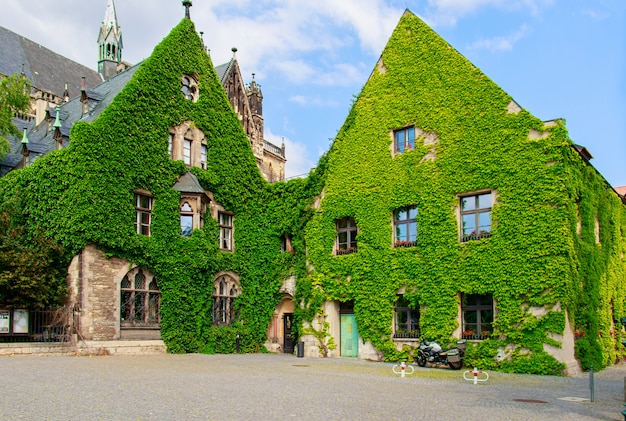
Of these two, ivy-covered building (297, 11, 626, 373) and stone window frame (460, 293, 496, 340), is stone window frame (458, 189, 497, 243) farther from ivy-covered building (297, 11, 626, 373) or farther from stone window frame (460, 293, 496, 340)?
stone window frame (460, 293, 496, 340)

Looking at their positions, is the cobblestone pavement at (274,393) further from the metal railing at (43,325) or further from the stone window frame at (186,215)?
the stone window frame at (186,215)

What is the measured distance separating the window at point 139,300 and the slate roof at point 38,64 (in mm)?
31776

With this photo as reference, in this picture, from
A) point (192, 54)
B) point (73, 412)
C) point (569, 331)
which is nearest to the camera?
point (73, 412)

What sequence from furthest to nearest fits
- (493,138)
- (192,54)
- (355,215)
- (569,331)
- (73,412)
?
(192,54), (355,215), (493,138), (569,331), (73,412)

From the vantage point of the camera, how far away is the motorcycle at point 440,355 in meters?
21.2

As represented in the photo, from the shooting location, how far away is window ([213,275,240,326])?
28547 millimetres

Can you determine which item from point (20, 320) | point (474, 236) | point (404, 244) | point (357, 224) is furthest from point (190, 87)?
point (474, 236)

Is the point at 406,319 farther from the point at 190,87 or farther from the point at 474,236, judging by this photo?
the point at 190,87

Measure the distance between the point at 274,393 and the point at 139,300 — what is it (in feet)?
44.4

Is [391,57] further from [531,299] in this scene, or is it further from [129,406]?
[129,406]

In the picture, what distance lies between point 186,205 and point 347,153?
23.5 ft

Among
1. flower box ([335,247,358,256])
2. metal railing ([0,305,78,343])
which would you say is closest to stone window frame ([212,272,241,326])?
flower box ([335,247,358,256])

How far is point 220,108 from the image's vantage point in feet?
101

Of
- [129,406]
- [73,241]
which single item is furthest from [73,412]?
[73,241]
